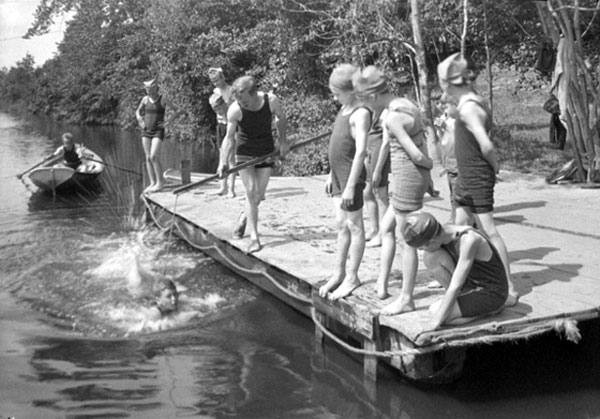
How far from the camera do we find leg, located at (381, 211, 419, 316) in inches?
216

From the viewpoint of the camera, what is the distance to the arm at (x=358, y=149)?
5.66m

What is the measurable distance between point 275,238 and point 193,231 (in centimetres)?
193

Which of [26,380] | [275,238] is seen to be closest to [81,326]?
[26,380]

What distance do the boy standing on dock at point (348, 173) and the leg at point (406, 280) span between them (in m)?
0.38

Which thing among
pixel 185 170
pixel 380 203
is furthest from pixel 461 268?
pixel 185 170

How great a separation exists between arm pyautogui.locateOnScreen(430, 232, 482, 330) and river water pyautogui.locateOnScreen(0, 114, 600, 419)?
812 mm

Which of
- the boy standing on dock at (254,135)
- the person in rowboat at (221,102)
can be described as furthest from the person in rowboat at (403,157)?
the person in rowboat at (221,102)

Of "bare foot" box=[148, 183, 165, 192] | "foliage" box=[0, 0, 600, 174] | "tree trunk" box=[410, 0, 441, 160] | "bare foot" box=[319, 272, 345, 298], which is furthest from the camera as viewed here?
"foliage" box=[0, 0, 600, 174]

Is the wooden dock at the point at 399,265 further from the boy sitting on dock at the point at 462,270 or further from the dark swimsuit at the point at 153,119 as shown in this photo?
the dark swimsuit at the point at 153,119

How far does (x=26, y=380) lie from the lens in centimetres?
607

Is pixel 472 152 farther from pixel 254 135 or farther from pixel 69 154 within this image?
pixel 69 154

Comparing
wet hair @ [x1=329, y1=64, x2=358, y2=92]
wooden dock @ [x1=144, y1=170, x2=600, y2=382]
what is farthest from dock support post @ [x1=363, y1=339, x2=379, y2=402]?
wet hair @ [x1=329, y1=64, x2=358, y2=92]

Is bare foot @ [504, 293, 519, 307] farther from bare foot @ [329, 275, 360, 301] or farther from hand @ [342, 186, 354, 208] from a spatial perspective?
hand @ [342, 186, 354, 208]

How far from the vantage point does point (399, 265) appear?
7.22 metres
